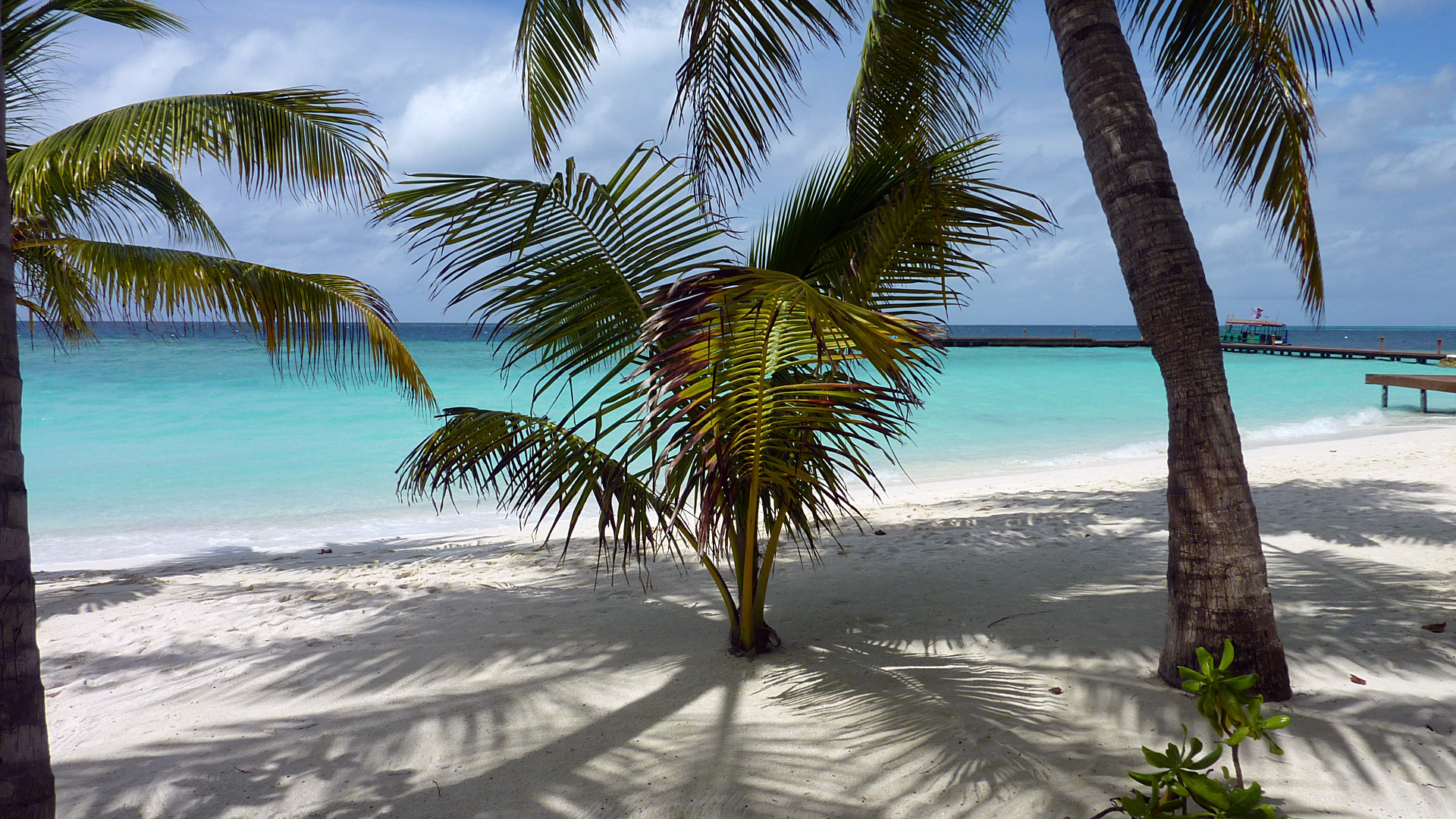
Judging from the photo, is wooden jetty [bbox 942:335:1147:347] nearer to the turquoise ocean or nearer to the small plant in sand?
the turquoise ocean

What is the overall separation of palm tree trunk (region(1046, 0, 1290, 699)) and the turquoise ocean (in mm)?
3421

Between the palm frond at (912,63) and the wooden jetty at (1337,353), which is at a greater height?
the wooden jetty at (1337,353)

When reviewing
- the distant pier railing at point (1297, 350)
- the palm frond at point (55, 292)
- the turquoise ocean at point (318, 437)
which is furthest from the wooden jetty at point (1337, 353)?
the palm frond at point (55, 292)

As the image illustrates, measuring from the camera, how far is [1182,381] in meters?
2.45

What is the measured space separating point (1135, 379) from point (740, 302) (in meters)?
27.4

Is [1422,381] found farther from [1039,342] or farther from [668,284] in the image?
[1039,342]

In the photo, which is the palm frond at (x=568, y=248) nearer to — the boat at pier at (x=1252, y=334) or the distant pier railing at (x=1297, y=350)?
the distant pier railing at (x=1297, y=350)

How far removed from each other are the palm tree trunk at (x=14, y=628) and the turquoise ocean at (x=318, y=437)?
3.17 meters

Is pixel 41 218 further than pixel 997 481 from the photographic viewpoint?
No

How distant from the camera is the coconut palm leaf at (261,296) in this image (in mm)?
4824

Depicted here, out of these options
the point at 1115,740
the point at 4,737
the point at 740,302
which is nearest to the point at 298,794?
the point at 4,737

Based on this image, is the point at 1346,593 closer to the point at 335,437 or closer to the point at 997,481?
the point at 997,481

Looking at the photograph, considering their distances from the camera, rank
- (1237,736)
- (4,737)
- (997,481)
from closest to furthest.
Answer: (4,737) < (1237,736) < (997,481)

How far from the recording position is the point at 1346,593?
3.52m
